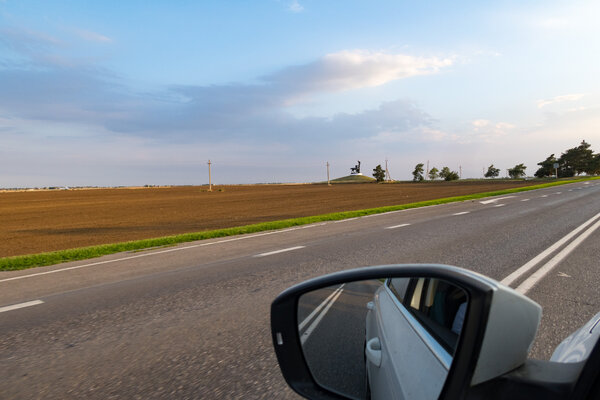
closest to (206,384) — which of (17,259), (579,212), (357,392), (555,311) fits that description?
(357,392)

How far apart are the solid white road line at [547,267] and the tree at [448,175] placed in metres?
149

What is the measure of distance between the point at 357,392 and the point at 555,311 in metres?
3.52

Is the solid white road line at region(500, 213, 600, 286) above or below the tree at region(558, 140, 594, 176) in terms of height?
below

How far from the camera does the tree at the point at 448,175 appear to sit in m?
148

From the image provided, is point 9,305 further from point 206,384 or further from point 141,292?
point 206,384

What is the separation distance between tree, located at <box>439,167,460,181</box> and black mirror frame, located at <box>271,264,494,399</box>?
158 meters

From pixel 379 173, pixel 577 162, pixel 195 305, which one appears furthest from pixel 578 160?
pixel 195 305

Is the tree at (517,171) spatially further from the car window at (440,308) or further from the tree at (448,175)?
the car window at (440,308)

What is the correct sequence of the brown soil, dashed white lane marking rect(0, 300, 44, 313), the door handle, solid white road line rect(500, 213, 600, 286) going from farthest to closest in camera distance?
the brown soil, solid white road line rect(500, 213, 600, 286), dashed white lane marking rect(0, 300, 44, 313), the door handle

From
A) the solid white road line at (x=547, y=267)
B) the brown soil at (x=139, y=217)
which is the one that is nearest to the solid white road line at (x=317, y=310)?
the solid white road line at (x=547, y=267)

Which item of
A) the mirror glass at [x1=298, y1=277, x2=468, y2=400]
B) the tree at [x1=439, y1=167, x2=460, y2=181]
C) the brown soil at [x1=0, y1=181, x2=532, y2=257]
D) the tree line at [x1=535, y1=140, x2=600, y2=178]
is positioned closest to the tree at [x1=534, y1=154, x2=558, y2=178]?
the tree line at [x1=535, y1=140, x2=600, y2=178]

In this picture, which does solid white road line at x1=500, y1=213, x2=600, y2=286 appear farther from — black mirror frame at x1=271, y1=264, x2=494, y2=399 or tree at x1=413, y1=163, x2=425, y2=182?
tree at x1=413, y1=163, x2=425, y2=182

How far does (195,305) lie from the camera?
479cm

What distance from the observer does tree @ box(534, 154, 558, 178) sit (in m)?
118
